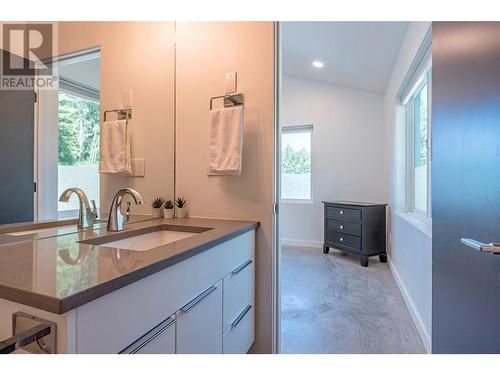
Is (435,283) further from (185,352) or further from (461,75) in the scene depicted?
(185,352)

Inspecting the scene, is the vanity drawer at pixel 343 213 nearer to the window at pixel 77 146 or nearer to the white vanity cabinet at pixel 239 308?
the white vanity cabinet at pixel 239 308

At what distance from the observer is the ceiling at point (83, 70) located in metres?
1.22

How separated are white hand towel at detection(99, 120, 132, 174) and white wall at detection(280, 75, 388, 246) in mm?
3440

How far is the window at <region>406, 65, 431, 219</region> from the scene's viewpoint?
2184 mm

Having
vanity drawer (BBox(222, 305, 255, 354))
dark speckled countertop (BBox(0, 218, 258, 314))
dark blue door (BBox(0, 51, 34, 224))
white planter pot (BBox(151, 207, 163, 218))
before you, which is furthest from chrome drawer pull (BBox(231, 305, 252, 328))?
dark blue door (BBox(0, 51, 34, 224))

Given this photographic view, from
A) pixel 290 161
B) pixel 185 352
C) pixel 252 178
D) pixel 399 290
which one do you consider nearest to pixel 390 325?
pixel 399 290

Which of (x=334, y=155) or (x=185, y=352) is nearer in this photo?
(x=185, y=352)

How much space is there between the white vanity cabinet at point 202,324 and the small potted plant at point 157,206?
0.77 m

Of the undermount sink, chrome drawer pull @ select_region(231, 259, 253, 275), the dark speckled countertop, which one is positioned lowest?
chrome drawer pull @ select_region(231, 259, 253, 275)

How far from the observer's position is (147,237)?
1442 mm

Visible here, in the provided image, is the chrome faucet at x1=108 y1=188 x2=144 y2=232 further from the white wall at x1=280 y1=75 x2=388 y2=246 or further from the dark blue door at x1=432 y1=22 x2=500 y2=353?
the white wall at x1=280 y1=75 x2=388 y2=246

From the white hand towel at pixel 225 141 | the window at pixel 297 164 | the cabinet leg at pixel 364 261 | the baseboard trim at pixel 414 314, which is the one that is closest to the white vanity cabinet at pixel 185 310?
the white hand towel at pixel 225 141

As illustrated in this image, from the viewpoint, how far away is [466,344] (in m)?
0.95

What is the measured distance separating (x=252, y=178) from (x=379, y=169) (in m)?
3.13
